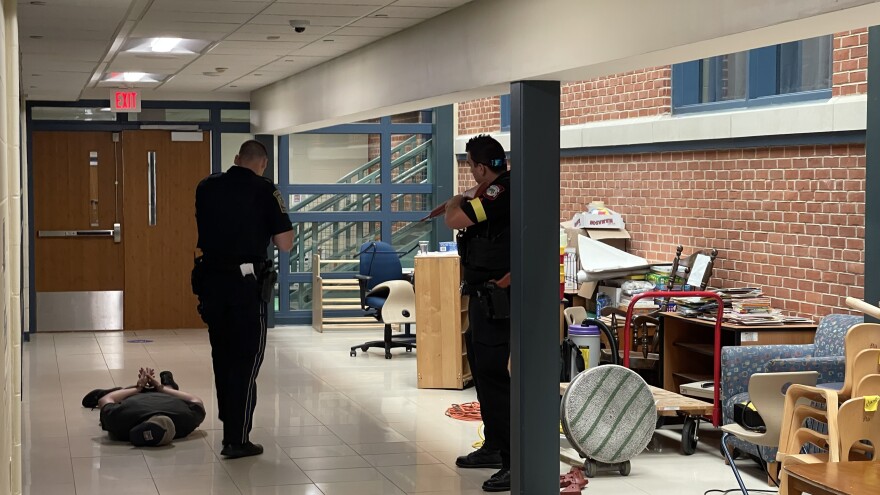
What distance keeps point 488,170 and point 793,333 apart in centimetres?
243

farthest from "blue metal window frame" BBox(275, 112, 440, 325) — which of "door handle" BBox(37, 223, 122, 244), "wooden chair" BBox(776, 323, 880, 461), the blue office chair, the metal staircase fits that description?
"wooden chair" BBox(776, 323, 880, 461)

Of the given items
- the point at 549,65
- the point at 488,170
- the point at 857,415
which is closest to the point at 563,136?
the point at 488,170

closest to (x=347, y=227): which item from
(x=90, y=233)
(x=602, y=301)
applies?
(x=90, y=233)

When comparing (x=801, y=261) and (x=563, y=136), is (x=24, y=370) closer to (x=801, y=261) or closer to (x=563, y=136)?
(x=563, y=136)

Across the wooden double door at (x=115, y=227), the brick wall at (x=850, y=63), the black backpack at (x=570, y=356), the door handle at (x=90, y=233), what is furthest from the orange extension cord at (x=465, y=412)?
the door handle at (x=90, y=233)

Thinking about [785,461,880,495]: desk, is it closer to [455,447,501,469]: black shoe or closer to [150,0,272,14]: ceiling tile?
[455,447,501,469]: black shoe

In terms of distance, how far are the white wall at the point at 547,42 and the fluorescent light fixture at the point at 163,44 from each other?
1.34 meters

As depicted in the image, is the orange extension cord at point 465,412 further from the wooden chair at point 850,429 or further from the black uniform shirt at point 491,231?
the wooden chair at point 850,429

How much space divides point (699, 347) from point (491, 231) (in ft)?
7.35

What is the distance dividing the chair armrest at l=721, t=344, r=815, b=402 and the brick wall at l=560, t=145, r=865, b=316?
858mm

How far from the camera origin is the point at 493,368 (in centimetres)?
643

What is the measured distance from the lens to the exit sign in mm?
11995

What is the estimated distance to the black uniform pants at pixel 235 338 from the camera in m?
6.76

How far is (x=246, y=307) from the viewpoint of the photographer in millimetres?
6773
